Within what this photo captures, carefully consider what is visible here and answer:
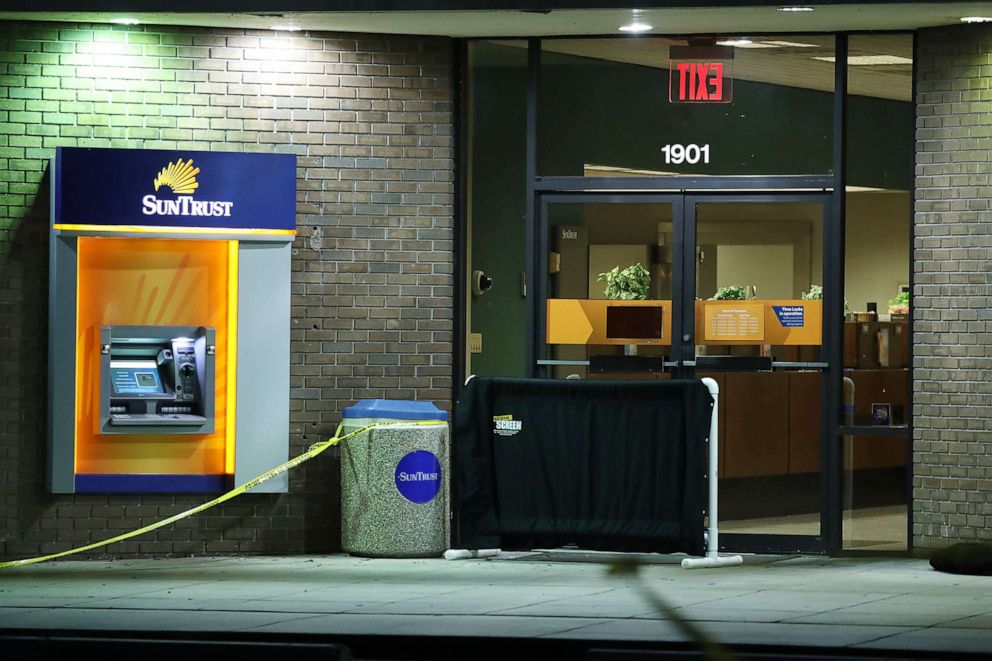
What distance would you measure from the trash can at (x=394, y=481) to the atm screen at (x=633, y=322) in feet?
4.82

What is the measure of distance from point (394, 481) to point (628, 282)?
226cm

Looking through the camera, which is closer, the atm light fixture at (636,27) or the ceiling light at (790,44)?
the atm light fixture at (636,27)

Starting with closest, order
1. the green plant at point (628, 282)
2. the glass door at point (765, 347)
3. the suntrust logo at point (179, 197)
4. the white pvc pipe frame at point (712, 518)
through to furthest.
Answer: the white pvc pipe frame at point (712, 518) → the suntrust logo at point (179, 197) → the glass door at point (765, 347) → the green plant at point (628, 282)

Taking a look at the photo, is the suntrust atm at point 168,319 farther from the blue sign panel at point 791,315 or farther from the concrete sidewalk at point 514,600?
the blue sign panel at point 791,315

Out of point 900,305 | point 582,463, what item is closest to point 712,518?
Result: point 582,463

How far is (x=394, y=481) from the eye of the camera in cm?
1050

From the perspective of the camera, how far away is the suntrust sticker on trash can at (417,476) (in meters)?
10.5

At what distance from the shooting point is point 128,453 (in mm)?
10672

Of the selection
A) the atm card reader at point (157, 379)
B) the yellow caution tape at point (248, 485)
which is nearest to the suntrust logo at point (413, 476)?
the yellow caution tape at point (248, 485)

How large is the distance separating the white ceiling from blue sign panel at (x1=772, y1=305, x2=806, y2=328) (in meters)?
1.99

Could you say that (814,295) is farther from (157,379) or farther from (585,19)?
(157,379)

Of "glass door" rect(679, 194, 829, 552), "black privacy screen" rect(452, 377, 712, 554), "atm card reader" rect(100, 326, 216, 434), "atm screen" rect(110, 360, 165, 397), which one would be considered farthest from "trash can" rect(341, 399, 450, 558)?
"glass door" rect(679, 194, 829, 552)

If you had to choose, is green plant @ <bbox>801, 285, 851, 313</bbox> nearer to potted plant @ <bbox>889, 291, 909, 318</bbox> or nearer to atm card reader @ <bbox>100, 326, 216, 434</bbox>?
potted plant @ <bbox>889, 291, 909, 318</bbox>

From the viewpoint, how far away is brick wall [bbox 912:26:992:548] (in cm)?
1045
